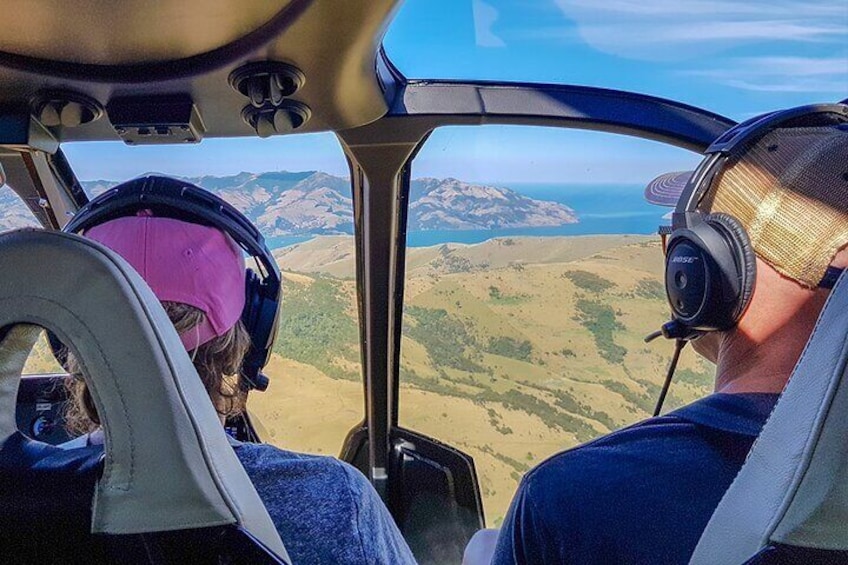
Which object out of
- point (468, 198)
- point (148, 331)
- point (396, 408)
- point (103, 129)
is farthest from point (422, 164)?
point (148, 331)

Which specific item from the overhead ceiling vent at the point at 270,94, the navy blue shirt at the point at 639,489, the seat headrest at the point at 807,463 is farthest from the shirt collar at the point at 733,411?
the overhead ceiling vent at the point at 270,94

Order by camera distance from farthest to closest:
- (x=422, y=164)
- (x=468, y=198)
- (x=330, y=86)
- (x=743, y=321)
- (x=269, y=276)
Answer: (x=468, y=198) < (x=422, y=164) < (x=330, y=86) < (x=269, y=276) < (x=743, y=321)

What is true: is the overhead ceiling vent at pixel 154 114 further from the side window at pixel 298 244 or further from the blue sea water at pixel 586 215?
the blue sea water at pixel 586 215

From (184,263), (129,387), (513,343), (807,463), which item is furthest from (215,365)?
(513,343)

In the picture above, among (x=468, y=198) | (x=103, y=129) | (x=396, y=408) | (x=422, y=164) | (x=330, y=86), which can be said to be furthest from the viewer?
(x=396, y=408)

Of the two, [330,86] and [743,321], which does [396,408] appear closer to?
[330,86]

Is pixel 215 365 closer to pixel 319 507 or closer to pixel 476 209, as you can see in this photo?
pixel 319 507
